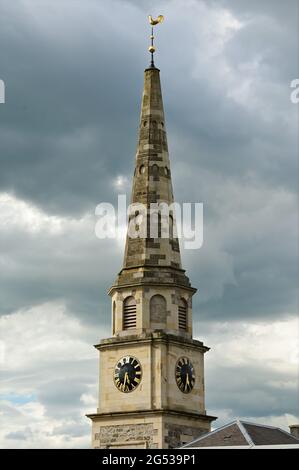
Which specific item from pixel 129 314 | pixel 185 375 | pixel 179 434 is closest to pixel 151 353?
pixel 185 375

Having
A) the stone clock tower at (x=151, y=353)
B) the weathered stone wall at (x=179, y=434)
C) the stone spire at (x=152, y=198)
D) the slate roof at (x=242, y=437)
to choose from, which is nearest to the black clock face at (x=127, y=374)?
the stone clock tower at (x=151, y=353)

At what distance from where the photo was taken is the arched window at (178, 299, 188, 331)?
78.2 metres

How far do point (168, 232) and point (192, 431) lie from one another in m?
15.6

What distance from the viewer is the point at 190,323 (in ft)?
260

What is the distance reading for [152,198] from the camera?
266ft

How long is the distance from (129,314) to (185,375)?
6.19 m

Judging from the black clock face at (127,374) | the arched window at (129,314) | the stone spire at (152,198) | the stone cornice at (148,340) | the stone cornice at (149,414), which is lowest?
the stone cornice at (149,414)

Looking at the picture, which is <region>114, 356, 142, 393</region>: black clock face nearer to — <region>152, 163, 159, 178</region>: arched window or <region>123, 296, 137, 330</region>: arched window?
<region>123, 296, 137, 330</region>: arched window

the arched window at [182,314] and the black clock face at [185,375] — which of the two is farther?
the arched window at [182,314]

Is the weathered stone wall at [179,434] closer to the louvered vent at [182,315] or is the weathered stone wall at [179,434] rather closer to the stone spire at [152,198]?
the louvered vent at [182,315]

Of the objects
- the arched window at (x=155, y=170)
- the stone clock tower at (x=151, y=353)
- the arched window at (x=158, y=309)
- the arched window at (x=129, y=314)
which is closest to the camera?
the stone clock tower at (x=151, y=353)

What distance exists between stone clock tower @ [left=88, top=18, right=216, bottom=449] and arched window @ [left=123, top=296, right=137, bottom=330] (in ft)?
0.05

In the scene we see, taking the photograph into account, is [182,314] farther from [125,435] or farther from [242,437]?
[242,437]

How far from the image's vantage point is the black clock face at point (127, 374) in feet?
247
